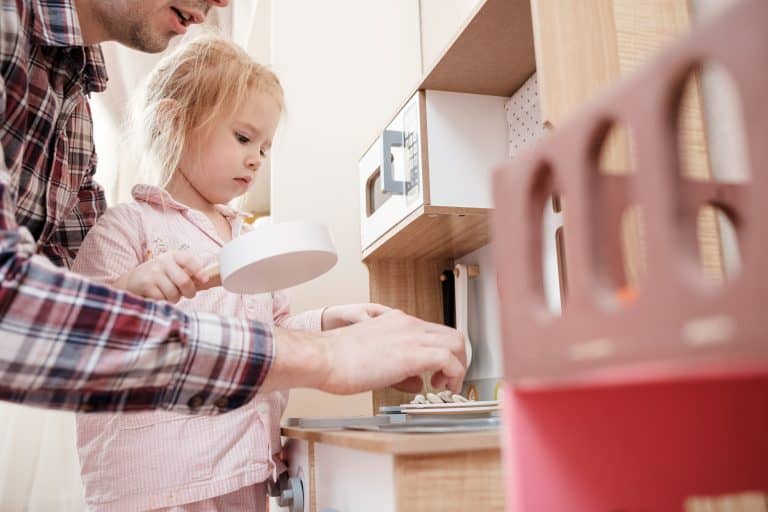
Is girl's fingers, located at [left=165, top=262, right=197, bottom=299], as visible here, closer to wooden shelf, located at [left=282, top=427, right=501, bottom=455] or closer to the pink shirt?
the pink shirt

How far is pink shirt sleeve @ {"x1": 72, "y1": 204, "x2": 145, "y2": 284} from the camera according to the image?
1.12m

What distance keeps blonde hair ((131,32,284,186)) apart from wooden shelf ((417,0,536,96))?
1.14ft

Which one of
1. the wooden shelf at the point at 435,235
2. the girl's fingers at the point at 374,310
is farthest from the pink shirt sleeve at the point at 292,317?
the wooden shelf at the point at 435,235

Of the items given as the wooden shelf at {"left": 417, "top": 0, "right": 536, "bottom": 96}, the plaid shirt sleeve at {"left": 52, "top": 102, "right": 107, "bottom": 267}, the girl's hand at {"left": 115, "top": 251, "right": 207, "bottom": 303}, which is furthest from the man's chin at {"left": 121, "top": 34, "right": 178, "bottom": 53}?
the wooden shelf at {"left": 417, "top": 0, "right": 536, "bottom": 96}

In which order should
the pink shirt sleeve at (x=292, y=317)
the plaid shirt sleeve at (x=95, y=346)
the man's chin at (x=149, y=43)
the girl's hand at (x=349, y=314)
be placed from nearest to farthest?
the plaid shirt sleeve at (x=95, y=346) → the man's chin at (x=149, y=43) → the girl's hand at (x=349, y=314) → the pink shirt sleeve at (x=292, y=317)

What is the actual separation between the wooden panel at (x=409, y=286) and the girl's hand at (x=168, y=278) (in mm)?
759

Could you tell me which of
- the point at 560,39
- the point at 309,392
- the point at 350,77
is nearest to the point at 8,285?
the point at 560,39

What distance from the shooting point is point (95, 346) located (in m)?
0.60

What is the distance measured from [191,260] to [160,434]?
0.93ft

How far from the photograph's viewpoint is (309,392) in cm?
160

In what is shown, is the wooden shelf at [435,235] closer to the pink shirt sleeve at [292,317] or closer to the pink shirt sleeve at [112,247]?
the pink shirt sleeve at [292,317]

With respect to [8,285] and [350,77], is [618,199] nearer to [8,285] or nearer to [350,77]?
[8,285]

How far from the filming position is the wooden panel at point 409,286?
1.71 meters

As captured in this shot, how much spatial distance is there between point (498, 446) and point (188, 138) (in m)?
0.91
